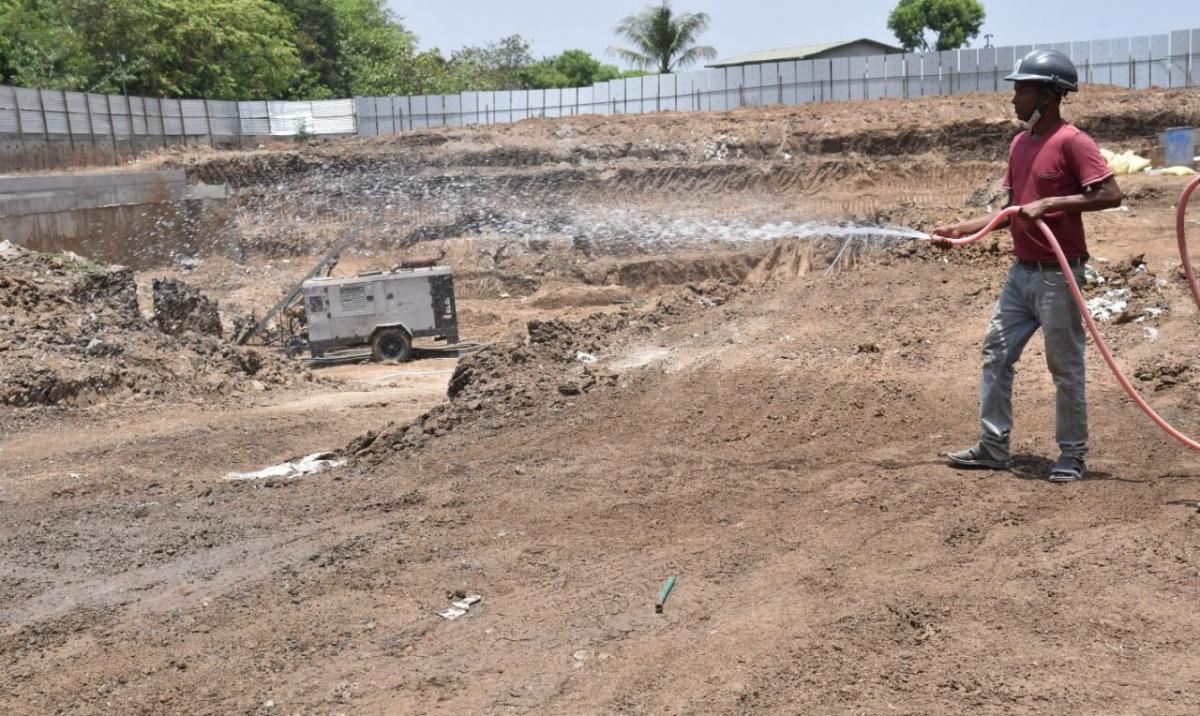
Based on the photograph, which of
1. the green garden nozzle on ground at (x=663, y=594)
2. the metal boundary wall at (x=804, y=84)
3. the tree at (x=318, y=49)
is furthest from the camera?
the tree at (x=318, y=49)

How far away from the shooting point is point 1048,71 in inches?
237

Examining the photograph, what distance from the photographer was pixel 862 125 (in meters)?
34.6

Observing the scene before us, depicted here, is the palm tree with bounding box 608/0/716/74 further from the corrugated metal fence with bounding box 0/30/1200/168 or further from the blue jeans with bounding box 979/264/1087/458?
the blue jeans with bounding box 979/264/1087/458

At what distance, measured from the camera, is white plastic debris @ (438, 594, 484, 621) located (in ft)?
A: 16.9

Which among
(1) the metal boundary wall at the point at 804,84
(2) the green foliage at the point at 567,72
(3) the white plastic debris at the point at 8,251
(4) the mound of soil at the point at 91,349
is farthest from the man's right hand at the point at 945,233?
(2) the green foliage at the point at 567,72

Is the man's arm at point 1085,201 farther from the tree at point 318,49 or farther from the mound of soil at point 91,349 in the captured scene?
the tree at point 318,49

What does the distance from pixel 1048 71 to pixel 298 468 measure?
250 inches

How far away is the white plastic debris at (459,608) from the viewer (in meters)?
5.15

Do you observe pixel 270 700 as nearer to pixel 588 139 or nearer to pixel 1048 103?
pixel 1048 103

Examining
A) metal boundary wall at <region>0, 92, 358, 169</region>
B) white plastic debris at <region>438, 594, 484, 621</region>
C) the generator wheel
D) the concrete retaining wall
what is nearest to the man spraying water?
white plastic debris at <region>438, 594, 484, 621</region>

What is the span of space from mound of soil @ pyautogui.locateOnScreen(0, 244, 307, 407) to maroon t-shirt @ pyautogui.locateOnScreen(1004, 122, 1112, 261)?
421 inches

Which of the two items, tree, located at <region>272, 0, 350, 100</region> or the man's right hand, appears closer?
the man's right hand

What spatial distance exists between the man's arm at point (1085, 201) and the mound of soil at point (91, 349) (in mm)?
10834

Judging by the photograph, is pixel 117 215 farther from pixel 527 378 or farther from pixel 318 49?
pixel 318 49
